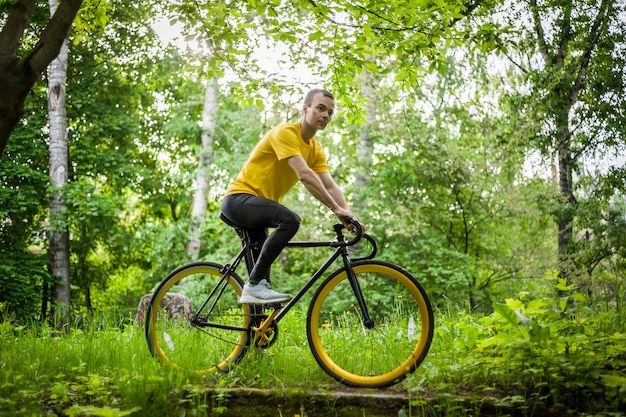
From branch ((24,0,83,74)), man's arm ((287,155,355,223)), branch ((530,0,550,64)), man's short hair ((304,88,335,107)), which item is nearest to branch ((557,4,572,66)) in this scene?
branch ((530,0,550,64))

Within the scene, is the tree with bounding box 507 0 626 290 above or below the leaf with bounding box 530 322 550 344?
above

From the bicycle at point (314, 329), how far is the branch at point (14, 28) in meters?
1.67

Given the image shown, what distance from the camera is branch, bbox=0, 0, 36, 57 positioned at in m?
3.49

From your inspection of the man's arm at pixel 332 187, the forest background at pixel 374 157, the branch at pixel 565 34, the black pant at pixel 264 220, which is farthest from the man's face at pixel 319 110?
the branch at pixel 565 34

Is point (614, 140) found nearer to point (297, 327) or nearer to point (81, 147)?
point (297, 327)

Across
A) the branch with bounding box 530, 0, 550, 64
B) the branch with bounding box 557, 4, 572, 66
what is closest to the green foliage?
the branch with bounding box 557, 4, 572, 66

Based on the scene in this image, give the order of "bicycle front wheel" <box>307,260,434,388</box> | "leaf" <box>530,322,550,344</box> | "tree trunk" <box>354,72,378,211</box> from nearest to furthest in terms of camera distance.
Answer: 1. "leaf" <box>530,322,550,344</box>
2. "bicycle front wheel" <box>307,260,434,388</box>
3. "tree trunk" <box>354,72,378,211</box>

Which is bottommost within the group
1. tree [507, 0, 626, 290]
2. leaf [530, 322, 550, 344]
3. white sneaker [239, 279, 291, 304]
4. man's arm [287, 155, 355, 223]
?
leaf [530, 322, 550, 344]

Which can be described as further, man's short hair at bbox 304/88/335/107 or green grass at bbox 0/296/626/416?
man's short hair at bbox 304/88/335/107

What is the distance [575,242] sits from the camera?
11.0 metres

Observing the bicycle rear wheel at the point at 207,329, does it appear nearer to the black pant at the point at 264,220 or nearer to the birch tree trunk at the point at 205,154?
the black pant at the point at 264,220

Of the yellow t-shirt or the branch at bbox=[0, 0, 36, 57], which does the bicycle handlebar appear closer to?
the yellow t-shirt

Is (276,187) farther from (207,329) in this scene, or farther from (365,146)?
(365,146)

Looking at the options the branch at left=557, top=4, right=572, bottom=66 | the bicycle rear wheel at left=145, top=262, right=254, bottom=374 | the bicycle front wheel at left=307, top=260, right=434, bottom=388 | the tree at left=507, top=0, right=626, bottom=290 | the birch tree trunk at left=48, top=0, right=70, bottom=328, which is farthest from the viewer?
the birch tree trunk at left=48, top=0, right=70, bottom=328
